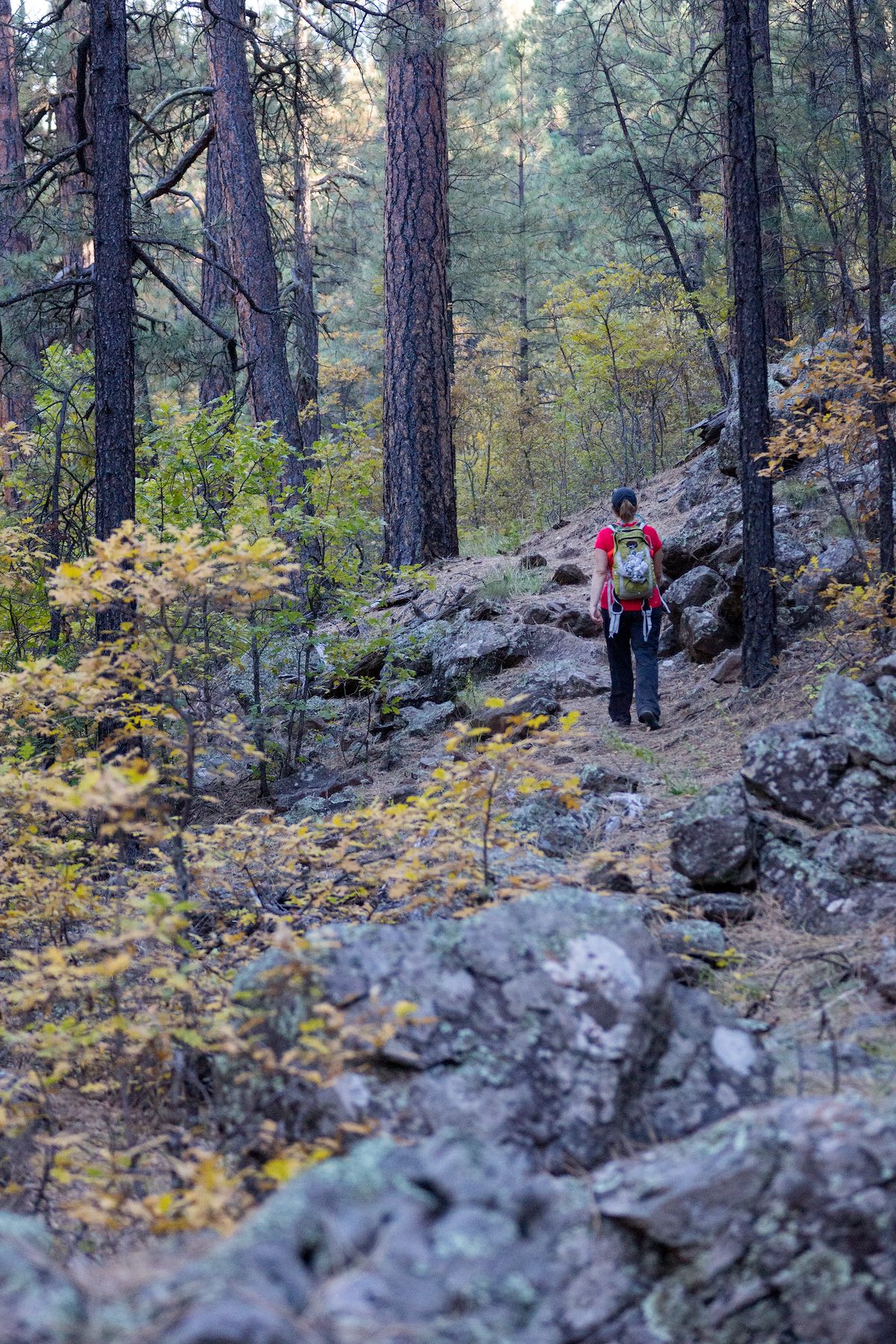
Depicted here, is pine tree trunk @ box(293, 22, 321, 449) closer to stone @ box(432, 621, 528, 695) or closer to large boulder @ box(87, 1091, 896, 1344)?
stone @ box(432, 621, 528, 695)

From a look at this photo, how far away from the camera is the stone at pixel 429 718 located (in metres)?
8.12

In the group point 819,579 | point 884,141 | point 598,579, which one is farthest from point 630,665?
point 884,141

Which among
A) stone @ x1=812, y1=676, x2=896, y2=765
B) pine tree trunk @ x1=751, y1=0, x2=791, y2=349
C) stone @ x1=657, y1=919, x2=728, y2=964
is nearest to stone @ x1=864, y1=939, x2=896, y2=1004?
stone @ x1=657, y1=919, x2=728, y2=964

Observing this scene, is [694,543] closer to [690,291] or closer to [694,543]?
[694,543]

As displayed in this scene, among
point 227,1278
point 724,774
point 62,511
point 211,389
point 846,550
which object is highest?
point 211,389

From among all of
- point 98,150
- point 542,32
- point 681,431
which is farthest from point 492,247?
point 98,150

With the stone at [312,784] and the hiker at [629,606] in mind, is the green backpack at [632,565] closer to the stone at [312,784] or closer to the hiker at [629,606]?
the hiker at [629,606]

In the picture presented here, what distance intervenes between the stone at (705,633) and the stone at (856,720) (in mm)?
2908

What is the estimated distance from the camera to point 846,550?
Answer: 24.4 feet

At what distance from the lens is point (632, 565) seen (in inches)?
289

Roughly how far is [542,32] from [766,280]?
16.6 m

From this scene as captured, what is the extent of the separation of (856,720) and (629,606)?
9.15 ft

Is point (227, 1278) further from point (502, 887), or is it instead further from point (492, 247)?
point (492, 247)

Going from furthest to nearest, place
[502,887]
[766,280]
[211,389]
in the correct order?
[211,389] → [766,280] → [502,887]
